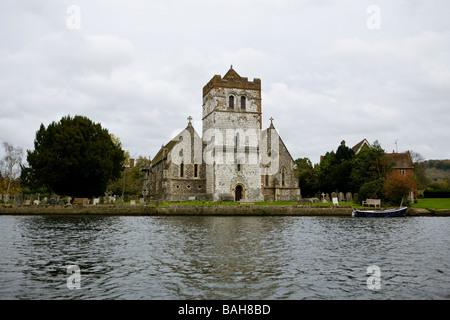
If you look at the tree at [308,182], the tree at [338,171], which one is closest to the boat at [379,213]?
the tree at [338,171]

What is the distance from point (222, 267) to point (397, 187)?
36588mm

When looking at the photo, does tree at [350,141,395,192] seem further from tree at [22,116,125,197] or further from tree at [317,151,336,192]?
tree at [22,116,125,197]

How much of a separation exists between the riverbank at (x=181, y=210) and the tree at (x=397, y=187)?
3.11m

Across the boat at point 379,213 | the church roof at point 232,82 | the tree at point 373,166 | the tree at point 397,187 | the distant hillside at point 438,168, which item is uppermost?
the church roof at point 232,82

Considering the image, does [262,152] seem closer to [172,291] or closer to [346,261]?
[346,261]

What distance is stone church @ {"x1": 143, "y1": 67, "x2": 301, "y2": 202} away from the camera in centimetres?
5047

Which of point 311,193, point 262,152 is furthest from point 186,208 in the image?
point 311,193

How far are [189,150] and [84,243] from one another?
3730cm

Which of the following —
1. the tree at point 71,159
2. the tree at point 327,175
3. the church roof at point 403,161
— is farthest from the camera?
the church roof at point 403,161

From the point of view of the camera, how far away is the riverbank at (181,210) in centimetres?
3847

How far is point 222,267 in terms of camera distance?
472 inches

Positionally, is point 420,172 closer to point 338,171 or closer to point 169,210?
point 338,171

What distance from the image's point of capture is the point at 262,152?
181 feet

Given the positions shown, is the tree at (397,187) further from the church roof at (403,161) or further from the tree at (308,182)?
the tree at (308,182)
